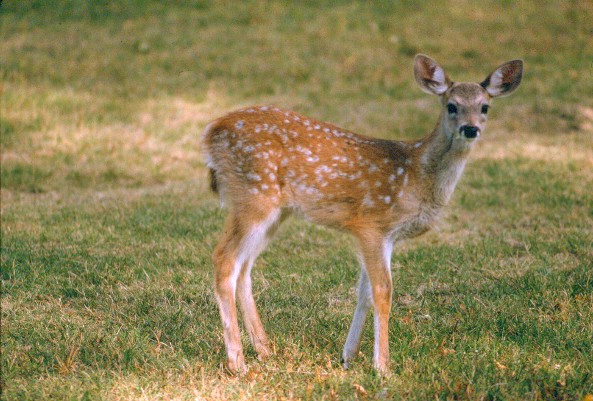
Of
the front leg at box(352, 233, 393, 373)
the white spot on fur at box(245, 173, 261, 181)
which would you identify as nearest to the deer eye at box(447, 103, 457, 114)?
the front leg at box(352, 233, 393, 373)

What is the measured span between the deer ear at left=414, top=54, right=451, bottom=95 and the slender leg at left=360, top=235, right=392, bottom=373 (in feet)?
3.74

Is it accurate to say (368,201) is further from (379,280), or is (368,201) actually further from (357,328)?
(357,328)

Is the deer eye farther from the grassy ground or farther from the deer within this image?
the grassy ground

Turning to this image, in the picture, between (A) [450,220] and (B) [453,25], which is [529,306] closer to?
(A) [450,220]

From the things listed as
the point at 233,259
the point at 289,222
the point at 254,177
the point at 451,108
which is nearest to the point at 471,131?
the point at 451,108

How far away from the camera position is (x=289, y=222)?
25.6 feet

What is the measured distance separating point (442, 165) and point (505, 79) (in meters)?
0.81

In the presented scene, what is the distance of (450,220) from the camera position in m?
7.90

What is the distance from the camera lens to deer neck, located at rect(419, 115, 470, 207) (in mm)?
5004

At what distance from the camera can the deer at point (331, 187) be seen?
15.7 ft

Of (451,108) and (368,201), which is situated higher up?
(451,108)

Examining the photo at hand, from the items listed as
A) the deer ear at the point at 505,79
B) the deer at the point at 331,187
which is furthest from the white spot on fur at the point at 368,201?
the deer ear at the point at 505,79

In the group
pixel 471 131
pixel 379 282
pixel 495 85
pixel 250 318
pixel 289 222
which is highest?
pixel 495 85

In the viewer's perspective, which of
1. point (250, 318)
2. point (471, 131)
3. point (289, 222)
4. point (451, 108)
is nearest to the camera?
point (471, 131)
